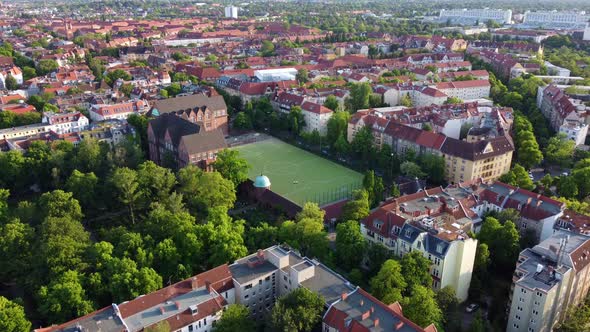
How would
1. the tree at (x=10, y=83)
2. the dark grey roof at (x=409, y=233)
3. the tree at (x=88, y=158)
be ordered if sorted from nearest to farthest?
the dark grey roof at (x=409, y=233), the tree at (x=88, y=158), the tree at (x=10, y=83)

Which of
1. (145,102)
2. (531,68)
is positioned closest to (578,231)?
(145,102)

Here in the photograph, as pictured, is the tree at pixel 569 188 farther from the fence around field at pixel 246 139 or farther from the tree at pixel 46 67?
the tree at pixel 46 67

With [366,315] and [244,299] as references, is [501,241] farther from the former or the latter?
[244,299]

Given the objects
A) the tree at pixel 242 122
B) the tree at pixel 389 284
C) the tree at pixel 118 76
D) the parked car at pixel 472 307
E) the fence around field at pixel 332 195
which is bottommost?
the parked car at pixel 472 307

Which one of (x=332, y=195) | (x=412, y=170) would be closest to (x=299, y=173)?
(x=332, y=195)

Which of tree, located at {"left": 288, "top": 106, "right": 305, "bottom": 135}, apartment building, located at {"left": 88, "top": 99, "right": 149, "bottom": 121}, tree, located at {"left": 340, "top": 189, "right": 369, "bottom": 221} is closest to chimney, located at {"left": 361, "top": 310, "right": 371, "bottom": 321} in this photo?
tree, located at {"left": 340, "top": 189, "right": 369, "bottom": 221}

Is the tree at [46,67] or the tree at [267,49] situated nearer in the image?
the tree at [46,67]

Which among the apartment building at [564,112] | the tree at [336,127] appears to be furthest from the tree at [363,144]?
the apartment building at [564,112]
